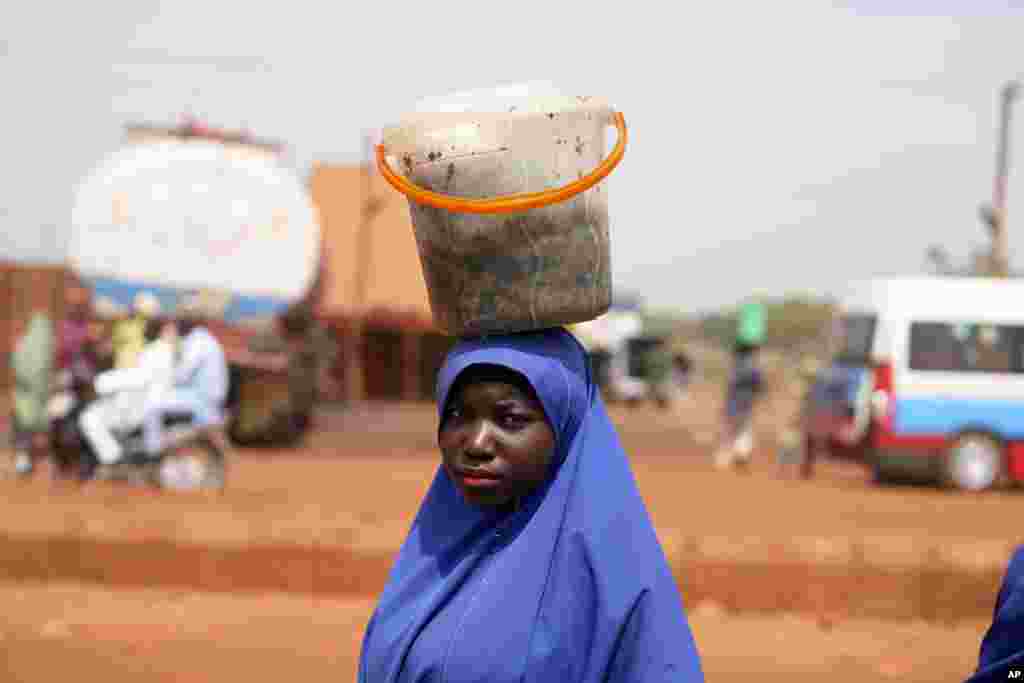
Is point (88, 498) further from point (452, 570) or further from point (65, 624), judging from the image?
point (452, 570)

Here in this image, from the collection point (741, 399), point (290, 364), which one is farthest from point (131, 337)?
point (741, 399)

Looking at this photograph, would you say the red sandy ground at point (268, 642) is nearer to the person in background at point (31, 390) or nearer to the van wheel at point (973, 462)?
the person in background at point (31, 390)

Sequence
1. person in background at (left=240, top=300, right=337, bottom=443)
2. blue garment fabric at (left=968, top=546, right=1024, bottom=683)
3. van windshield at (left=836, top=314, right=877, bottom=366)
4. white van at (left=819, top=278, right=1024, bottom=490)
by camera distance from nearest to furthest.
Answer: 1. blue garment fabric at (left=968, top=546, right=1024, bottom=683)
2. white van at (left=819, top=278, right=1024, bottom=490)
3. van windshield at (left=836, top=314, right=877, bottom=366)
4. person in background at (left=240, top=300, right=337, bottom=443)

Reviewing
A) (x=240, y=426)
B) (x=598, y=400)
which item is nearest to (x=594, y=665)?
(x=598, y=400)

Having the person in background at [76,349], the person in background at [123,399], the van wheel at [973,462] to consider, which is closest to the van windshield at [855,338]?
the van wheel at [973,462]

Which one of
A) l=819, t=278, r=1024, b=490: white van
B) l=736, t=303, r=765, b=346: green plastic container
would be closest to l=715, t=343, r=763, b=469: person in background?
l=736, t=303, r=765, b=346: green plastic container

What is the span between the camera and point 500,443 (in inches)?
84.9

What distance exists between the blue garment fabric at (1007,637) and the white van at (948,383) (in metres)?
10.6

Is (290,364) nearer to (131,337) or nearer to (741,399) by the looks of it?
(131,337)

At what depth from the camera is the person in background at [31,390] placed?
10.8 metres

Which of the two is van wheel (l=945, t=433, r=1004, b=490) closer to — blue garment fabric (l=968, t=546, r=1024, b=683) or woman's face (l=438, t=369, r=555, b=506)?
blue garment fabric (l=968, t=546, r=1024, b=683)

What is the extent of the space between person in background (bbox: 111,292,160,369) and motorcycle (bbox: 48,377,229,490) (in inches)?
25.6

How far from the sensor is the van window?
12617mm

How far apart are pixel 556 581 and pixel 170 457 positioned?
8283 millimetres
